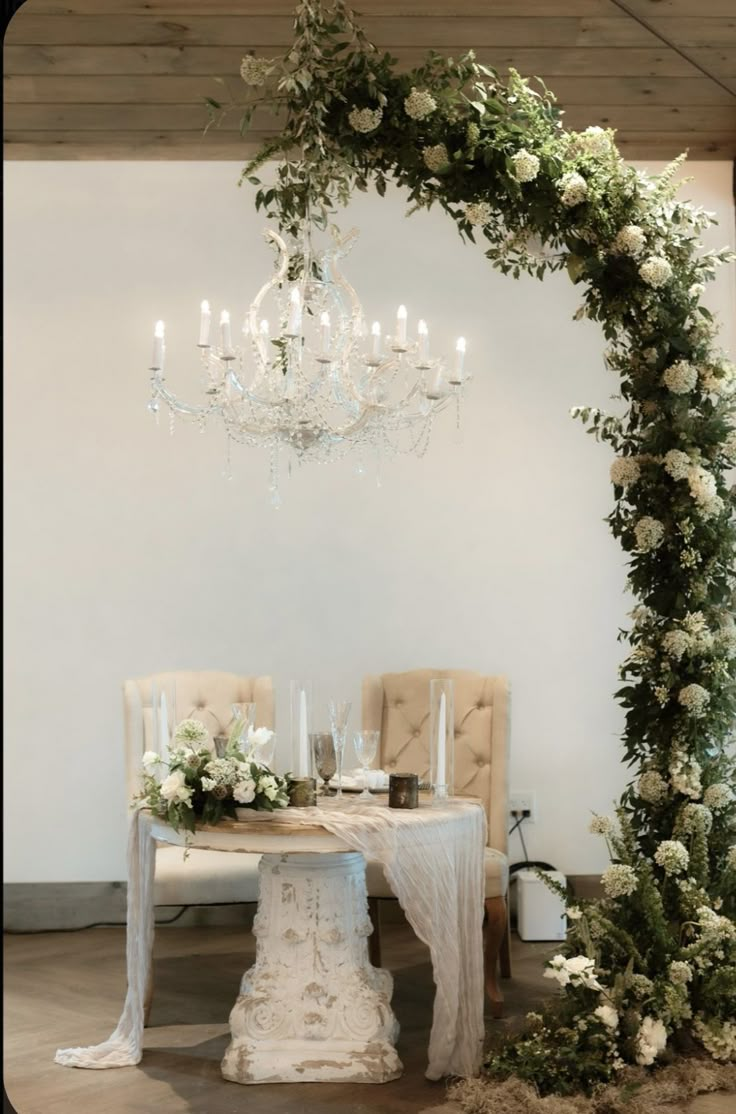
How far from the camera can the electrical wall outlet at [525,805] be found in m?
5.67

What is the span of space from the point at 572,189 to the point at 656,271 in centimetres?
32

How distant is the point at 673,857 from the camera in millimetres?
3631

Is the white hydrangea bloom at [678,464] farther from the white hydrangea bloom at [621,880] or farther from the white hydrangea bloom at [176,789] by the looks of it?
the white hydrangea bloom at [176,789]

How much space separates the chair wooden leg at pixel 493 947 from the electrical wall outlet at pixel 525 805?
1.26 metres

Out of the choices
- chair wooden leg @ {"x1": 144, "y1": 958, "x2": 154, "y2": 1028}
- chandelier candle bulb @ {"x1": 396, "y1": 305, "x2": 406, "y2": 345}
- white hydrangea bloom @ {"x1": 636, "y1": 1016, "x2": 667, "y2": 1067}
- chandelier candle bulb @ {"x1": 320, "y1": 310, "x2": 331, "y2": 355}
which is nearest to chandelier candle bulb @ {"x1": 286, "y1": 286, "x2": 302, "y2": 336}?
chandelier candle bulb @ {"x1": 320, "y1": 310, "x2": 331, "y2": 355}

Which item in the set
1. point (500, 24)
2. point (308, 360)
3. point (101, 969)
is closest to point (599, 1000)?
point (101, 969)

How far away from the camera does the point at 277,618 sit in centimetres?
571

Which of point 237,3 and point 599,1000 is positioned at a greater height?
point 237,3

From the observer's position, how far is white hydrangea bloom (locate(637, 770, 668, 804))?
12.2ft

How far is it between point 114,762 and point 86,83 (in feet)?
9.14

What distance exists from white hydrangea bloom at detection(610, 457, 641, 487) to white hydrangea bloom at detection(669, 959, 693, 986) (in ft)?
4.41

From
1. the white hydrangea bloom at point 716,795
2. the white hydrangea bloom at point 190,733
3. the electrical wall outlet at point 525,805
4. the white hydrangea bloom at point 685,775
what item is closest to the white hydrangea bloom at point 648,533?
the white hydrangea bloom at point 685,775

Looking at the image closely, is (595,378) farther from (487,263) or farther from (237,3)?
(237,3)

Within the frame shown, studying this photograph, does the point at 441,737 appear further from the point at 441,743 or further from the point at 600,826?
the point at 600,826
